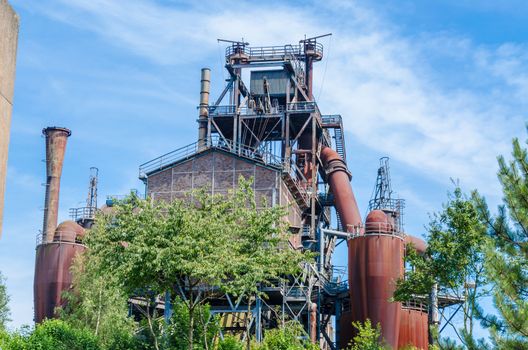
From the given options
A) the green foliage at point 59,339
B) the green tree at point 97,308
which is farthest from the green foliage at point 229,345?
the green foliage at point 59,339

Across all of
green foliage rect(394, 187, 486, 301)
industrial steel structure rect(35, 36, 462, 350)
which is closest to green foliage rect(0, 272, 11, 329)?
industrial steel structure rect(35, 36, 462, 350)

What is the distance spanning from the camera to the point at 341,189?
62000mm

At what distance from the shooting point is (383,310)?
49312 mm

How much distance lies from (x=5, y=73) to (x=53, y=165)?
63891 mm

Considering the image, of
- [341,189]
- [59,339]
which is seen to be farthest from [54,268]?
[341,189]

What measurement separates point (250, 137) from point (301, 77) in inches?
286

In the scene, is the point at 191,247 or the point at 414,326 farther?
the point at 414,326

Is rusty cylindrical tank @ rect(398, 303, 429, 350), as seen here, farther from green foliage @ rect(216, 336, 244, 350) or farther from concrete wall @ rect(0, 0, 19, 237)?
concrete wall @ rect(0, 0, 19, 237)

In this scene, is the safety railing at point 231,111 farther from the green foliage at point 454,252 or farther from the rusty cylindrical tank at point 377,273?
the green foliage at point 454,252

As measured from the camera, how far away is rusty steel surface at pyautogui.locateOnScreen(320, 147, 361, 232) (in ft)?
196

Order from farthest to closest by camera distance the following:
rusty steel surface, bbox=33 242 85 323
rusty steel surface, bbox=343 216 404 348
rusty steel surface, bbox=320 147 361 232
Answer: rusty steel surface, bbox=320 147 361 232 < rusty steel surface, bbox=33 242 85 323 < rusty steel surface, bbox=343 216 404 348

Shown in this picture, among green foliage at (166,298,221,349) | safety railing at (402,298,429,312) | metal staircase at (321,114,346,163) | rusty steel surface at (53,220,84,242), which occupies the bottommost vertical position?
green foliage at (166,298,221,349)

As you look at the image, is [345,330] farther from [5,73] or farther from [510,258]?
[5,73]

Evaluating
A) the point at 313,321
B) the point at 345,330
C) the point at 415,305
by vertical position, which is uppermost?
the point at 415,305
